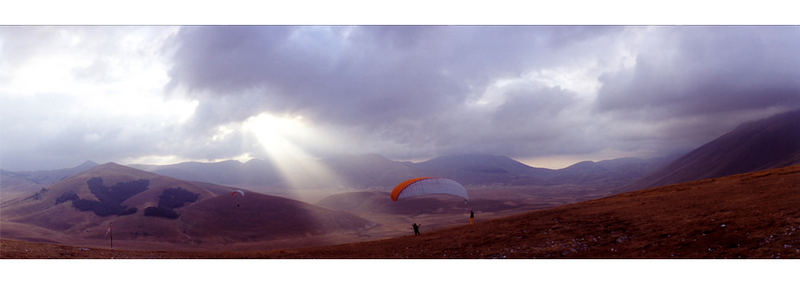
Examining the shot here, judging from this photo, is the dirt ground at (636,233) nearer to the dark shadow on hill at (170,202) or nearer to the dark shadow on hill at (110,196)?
the dark shadow on hill at (170,202)

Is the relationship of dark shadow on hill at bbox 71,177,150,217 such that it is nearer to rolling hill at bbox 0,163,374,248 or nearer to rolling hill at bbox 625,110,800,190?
rolling hill at bbox 0,163,374,248

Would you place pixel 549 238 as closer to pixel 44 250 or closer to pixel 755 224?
pixel 755 224

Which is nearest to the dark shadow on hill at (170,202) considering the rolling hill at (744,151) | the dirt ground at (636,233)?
the dirt ground at (636,233)

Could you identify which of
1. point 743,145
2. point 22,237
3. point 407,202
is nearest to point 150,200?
point 22,237

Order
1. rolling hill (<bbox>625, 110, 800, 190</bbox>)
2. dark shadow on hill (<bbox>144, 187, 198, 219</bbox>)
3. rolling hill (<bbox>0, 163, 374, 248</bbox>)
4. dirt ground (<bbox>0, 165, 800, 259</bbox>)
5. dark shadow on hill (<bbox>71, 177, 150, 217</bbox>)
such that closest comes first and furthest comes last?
dirt ground (<bbox>0, 165, 800, 259</bbox>) < rolling hill (<bbox>0, 163, 374, 248</bbox>) < dark shadow on hill (<bbox>144, 187, 198, 219</bbox>) < dark shadow on hill (<bbox>71, 177, 150, 217</bbox>) < rolling hill (<bbox>625, 110, 800, 190</bbox>)

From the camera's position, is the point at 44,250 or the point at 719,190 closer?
the point at 44,250

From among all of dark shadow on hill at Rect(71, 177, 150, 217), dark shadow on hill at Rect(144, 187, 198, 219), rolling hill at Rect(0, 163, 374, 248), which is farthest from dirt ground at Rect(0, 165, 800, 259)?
dark shadow on hill at Rect(71, 177, 150, 217)
